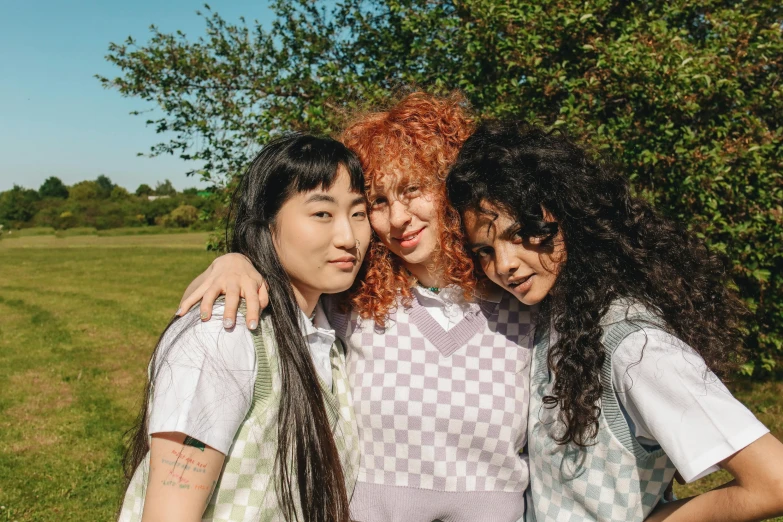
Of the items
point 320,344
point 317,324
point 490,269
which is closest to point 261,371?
point 320,344

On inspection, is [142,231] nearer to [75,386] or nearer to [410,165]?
[75,386]

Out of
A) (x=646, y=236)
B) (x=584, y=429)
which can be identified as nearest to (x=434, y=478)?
(x=584, y=429)

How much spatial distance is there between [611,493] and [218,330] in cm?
114

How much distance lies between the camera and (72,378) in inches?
329

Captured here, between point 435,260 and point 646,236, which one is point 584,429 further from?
point 435,260

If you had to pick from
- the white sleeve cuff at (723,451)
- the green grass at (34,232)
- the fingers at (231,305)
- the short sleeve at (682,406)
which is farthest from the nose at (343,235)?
the green grass at (34,232)

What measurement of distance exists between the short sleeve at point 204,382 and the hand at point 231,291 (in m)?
0.03

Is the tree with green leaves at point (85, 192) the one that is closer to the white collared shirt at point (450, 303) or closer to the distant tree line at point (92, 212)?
the distant tree line at point (92, 212)

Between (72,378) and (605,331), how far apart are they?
8132mm

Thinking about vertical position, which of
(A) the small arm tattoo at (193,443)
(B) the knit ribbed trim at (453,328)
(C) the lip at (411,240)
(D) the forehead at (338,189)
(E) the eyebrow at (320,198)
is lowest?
(A) the small arm tattoo at (193,443)

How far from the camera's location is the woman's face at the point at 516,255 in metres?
1.93

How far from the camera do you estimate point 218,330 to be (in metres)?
1.68

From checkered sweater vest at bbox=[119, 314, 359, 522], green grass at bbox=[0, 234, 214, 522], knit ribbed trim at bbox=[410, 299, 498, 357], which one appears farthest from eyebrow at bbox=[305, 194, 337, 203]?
green grass at bbox=[0, 234, 214, 522]

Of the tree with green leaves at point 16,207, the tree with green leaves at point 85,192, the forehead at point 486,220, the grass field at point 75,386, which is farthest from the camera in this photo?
the tree with green leaves at point 85,192
